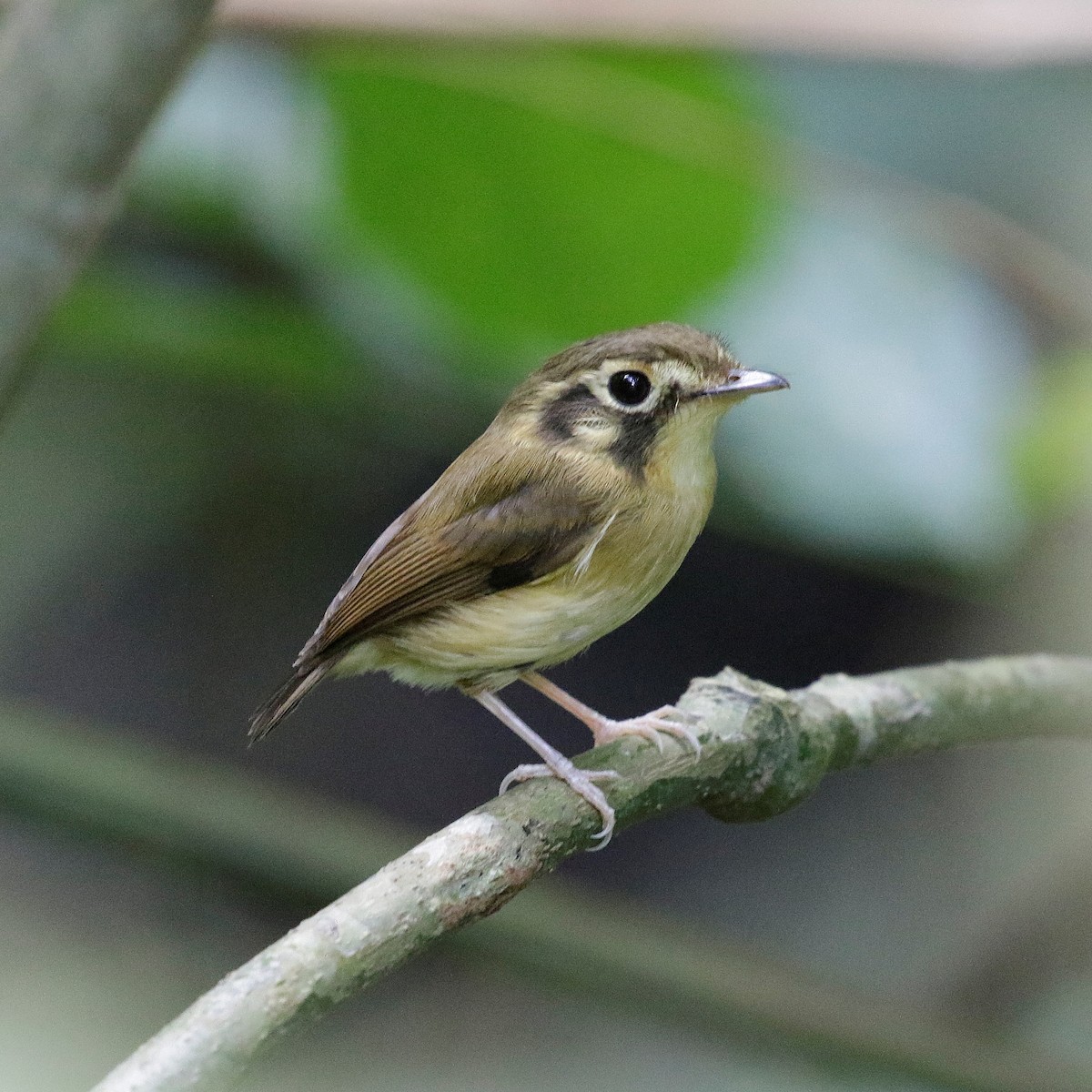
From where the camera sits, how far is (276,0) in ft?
9.86

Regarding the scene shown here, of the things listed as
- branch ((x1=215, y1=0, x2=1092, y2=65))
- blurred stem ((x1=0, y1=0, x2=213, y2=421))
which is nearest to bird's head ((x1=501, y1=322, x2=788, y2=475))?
blurred stem ((x1=0, y1=0, x2=213, y2=421))

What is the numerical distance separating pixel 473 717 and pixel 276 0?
6.27 feet

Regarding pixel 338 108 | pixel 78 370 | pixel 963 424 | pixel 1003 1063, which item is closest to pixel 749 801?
pixel 1003 1063

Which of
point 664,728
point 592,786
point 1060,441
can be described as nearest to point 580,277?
point 1060,441

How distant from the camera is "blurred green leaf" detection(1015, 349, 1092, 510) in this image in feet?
9.07

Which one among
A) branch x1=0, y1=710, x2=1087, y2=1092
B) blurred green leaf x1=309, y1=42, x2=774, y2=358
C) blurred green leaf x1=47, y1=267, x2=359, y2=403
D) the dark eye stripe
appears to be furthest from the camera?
blurred green leaf x1=47, y1=267, x2=359, y2=403

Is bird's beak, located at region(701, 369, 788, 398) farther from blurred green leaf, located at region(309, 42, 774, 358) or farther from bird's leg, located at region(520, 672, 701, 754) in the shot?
blurred green leaf, located at region(309, 42, 774, 358)

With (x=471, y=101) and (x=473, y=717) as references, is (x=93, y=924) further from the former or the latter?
(x=471, y=101)

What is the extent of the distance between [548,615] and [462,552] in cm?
16

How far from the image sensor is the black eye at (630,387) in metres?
2.06

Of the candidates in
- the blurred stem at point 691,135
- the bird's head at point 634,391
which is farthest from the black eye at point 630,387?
the blurred stem at point 691,135

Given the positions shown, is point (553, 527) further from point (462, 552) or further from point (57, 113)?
point (57, 113)

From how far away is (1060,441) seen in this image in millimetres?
2775

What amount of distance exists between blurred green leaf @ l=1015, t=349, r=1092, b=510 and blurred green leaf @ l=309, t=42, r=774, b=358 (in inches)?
29.2
